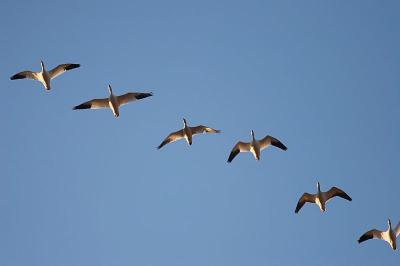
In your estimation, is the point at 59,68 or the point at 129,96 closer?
the point at 129,96

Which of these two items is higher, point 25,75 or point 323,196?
point 25,75

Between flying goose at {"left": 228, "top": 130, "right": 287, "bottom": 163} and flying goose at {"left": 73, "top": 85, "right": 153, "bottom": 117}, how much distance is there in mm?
5013

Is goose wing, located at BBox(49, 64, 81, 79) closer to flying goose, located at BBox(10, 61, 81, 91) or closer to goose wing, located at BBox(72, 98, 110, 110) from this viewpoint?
flying goose, located at BBox(10, 61, 81, 91)

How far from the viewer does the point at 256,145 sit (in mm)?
29953

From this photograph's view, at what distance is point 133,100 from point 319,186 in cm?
947

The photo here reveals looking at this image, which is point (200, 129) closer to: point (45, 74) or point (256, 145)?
point (256, 145)

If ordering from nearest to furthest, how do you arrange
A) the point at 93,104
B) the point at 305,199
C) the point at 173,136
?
the point at 305,199
the point at 93,104
the point at 173,136

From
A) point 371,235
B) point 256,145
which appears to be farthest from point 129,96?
point 371,235

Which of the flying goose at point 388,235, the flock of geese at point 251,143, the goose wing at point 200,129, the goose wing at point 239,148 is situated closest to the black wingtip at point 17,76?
the flock of geese at point 251,143

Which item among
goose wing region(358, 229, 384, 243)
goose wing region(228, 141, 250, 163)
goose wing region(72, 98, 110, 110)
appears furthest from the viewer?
goose wing region(228, 141, 250, 163)

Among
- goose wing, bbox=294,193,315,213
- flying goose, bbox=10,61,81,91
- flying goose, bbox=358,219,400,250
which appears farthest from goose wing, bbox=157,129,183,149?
flying goose, bbox=358,219,400,250

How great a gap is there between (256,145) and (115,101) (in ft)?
22.5

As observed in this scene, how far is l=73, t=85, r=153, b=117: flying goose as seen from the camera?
29469 millimetres

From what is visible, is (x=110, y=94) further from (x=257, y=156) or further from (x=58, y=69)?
(x=257, y=156)
